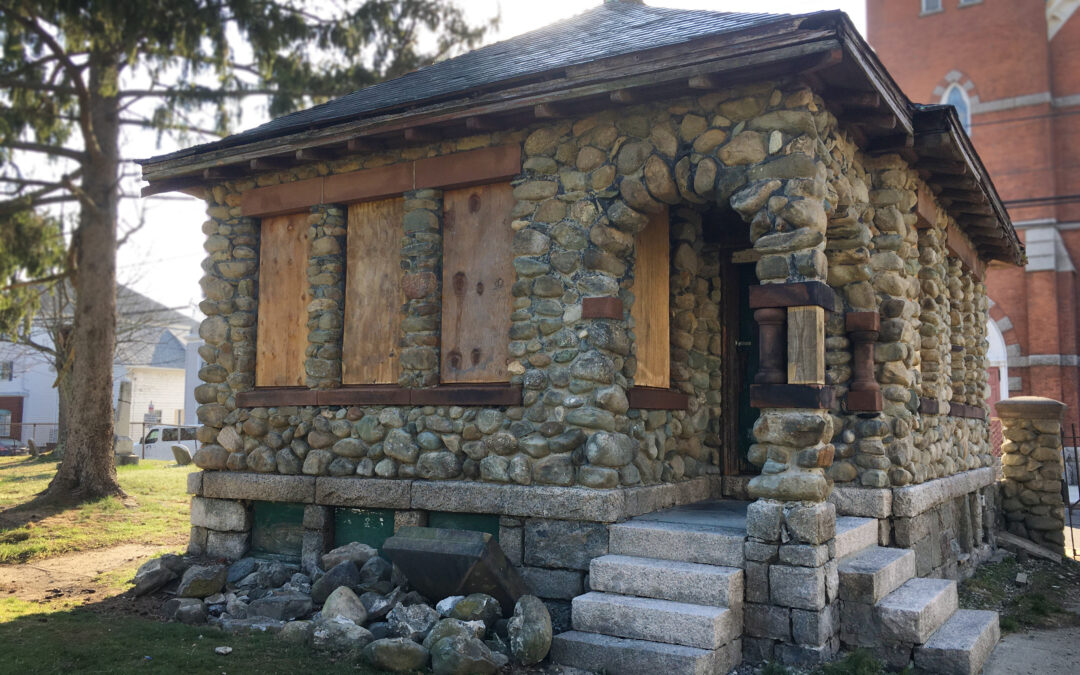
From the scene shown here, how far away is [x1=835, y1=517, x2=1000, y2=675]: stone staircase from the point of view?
5.39 m

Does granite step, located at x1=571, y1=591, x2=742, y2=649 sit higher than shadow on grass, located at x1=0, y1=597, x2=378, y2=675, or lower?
higher

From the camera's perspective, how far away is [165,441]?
24984 mm

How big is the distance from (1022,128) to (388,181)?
64.5 feet

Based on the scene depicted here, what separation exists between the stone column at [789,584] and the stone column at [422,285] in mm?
3035

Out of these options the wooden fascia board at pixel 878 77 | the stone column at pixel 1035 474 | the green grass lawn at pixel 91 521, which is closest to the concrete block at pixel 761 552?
the wooden fascia board at pixel 878 77

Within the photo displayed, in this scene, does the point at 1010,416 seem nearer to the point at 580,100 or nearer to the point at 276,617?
the point at 580,100

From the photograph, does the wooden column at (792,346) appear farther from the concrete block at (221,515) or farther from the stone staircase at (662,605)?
the concrete block at (221,515)

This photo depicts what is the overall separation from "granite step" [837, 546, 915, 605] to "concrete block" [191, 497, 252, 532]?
519 cm

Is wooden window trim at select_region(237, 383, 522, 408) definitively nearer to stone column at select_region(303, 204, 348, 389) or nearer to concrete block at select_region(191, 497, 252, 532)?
stone column at select_region(303, 204, 348, 389)

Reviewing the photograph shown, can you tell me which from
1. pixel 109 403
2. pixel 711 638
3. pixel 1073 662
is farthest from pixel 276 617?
pixel 109 403

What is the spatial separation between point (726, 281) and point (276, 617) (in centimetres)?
485

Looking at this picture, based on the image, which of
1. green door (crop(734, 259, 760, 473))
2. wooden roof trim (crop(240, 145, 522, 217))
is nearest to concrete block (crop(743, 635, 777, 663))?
green door (crop(734, 259, 760, 473))

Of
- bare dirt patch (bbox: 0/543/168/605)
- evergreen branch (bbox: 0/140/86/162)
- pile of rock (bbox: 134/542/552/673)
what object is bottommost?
bare dirt patch (bbox: 0/543/168/605)

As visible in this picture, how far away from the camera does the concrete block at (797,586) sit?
5.27 m
